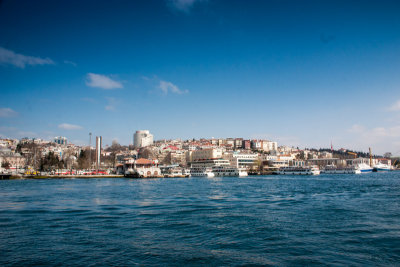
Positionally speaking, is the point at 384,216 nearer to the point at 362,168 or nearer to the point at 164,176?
the point at 164,176

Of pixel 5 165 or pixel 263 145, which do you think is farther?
pixel 263 145

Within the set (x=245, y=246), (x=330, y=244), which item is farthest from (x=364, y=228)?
(x=245, y=246)

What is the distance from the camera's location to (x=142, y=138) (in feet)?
596

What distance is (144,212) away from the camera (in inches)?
512

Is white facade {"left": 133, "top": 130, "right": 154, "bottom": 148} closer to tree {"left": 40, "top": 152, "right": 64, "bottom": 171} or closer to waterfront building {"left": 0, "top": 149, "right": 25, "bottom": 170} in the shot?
waterfront building {"left": 0, "top": 149, "right": 25, "bottom": 170}

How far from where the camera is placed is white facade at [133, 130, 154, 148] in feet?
598

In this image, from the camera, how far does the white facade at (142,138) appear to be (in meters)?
182

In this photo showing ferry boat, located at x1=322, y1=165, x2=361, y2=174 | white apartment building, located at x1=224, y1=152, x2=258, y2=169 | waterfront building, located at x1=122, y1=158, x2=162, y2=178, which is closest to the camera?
waterfront building, located at x1=122, y1=158, x2=162, y2=178

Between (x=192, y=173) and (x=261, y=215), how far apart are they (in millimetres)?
61479

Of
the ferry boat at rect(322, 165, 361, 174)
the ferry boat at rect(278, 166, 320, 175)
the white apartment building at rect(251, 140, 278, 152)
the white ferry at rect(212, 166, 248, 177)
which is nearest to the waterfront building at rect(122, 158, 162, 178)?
the white ferry at rect(212, 166, 248, 177)

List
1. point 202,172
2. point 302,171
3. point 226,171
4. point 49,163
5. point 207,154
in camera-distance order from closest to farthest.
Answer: point 49,163, point 202,172, point 302,171, point 226,171, point 207,154

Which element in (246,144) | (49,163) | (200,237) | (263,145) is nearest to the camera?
(200,237)

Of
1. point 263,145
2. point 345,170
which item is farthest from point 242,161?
point 263,145

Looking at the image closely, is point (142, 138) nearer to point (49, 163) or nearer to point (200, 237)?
point (49, 163)
